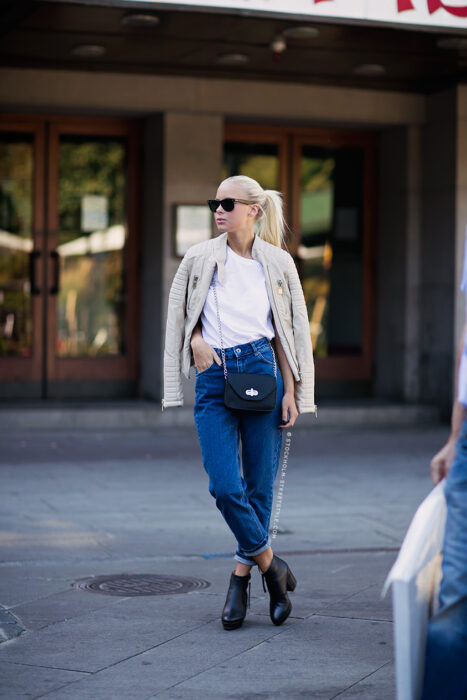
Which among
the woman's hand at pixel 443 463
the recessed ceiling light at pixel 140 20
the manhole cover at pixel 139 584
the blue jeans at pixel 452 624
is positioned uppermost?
the recessed ceiling light at pixel 140 20

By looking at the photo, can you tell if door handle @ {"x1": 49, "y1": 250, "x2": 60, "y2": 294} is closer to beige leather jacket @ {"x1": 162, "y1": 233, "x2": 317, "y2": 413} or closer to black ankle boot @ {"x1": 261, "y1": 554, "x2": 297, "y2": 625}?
beige leather jacket @ {"x1": 162, "y1": 233, "x2": 317, "y2": 413}

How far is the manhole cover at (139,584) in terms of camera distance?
6.01m

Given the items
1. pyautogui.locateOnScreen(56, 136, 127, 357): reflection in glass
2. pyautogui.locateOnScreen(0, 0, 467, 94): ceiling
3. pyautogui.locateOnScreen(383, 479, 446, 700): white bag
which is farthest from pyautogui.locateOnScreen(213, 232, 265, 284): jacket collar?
pyautogui.locateOnScreen(56, 136, 127, 357): reflection in glass

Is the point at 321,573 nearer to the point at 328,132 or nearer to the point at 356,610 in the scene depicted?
the point at 356,610

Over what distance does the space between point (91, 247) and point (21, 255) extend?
2.54 ft

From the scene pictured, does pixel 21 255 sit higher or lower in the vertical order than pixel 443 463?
higher

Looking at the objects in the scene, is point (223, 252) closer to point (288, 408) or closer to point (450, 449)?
point (288, 408)

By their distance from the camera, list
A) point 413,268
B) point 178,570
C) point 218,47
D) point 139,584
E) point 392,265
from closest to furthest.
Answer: point 139,584 → point 178,570 → point 218,47 → point 413,268 → point 392,265

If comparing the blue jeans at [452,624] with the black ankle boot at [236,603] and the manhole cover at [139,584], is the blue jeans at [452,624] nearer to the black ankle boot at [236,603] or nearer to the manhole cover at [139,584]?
the black ankle boot at [236,603]

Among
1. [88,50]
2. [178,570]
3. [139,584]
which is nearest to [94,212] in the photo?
[88,50]

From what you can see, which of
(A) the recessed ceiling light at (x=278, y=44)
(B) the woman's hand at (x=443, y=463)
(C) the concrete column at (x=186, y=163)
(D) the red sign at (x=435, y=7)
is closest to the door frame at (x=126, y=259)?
(C) the concrete column at (x=186, y=163)

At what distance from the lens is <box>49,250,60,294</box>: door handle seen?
Result: 513 inches

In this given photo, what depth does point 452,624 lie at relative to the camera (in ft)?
11.6

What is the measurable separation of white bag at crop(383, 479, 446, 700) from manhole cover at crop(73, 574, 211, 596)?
2.58 m
